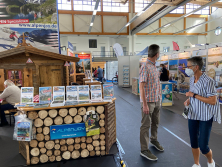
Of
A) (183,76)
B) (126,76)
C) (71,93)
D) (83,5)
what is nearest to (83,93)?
(71,93)

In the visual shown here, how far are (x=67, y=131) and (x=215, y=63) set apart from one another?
22.7 ft

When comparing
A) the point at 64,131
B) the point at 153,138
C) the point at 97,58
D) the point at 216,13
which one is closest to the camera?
the point at 64,131

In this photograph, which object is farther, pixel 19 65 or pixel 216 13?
pixel 216 13

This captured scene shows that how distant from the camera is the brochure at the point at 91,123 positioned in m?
2.66

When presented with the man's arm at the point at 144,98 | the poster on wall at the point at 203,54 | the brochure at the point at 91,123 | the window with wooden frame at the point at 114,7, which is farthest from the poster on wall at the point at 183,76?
the window with wooden frame at the point at 114,7

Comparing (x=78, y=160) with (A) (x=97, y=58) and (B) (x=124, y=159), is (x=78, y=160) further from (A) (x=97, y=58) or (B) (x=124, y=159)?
(A) (x=97, y=58)

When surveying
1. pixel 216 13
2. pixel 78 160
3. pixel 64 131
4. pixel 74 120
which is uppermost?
pixel 216 13

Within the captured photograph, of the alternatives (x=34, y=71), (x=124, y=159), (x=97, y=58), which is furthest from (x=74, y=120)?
(x=97, y=58)

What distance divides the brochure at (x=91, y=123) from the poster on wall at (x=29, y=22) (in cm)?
486

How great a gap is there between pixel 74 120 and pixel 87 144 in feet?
1.66

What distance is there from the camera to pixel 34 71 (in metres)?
5.27

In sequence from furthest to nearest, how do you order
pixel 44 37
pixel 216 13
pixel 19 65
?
pixel 216 13 < pixel 44 37 < pixel 19 65

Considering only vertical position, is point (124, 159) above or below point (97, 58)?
below

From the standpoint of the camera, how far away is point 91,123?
8.78 ft
